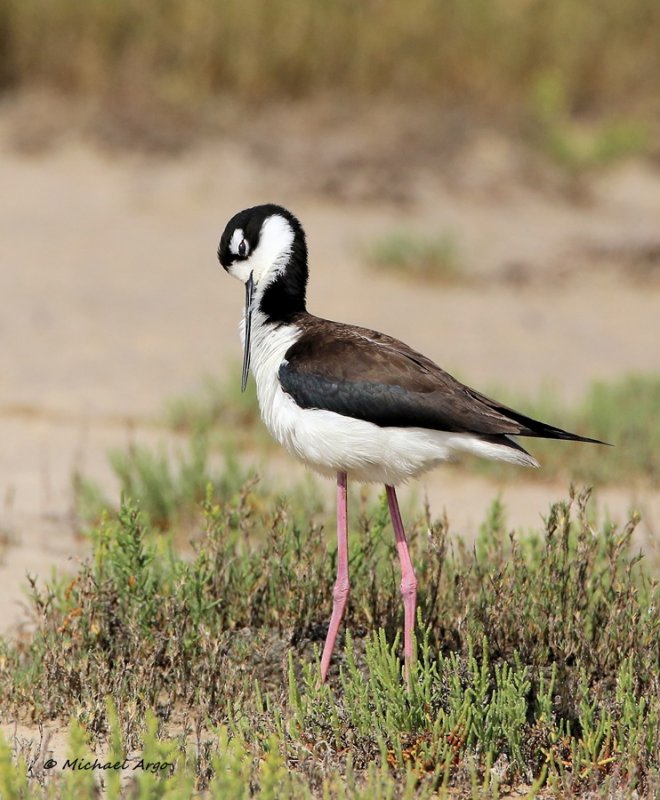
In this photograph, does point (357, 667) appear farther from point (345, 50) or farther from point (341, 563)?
point (345, 50)

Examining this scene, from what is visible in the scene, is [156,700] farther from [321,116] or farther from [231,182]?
[321,116]

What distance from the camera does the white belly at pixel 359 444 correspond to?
12.0ft

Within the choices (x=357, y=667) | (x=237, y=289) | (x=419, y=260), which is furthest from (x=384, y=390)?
(x=419, y=260)

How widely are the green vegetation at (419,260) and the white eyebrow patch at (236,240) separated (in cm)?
581

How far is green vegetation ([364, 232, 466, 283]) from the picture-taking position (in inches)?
388

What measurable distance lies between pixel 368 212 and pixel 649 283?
2339mm

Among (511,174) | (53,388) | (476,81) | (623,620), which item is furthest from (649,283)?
(623,620)

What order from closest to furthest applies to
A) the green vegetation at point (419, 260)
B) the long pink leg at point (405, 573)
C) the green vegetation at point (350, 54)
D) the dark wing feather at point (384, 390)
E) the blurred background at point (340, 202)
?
the dark wing feather at point (384, 390) → the long pink leg at point (405, 573) → the blurred background at point (340, 202) → the green vegetation at point (419, 260) → the green vegetation at point (350, 54)

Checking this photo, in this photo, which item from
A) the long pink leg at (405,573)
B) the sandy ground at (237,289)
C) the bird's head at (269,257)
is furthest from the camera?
the sandy ground at (237,289)

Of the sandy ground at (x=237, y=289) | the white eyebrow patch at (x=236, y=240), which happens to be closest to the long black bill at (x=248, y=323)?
the white eyebrow patch at (x=236, y=240)

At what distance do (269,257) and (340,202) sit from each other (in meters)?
7.31

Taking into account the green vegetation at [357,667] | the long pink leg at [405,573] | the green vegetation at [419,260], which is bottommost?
the green vegetation at [357,667]

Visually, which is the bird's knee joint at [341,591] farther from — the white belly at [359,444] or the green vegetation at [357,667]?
the white belly at [359,444]

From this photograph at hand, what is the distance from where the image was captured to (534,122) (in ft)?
39.8
